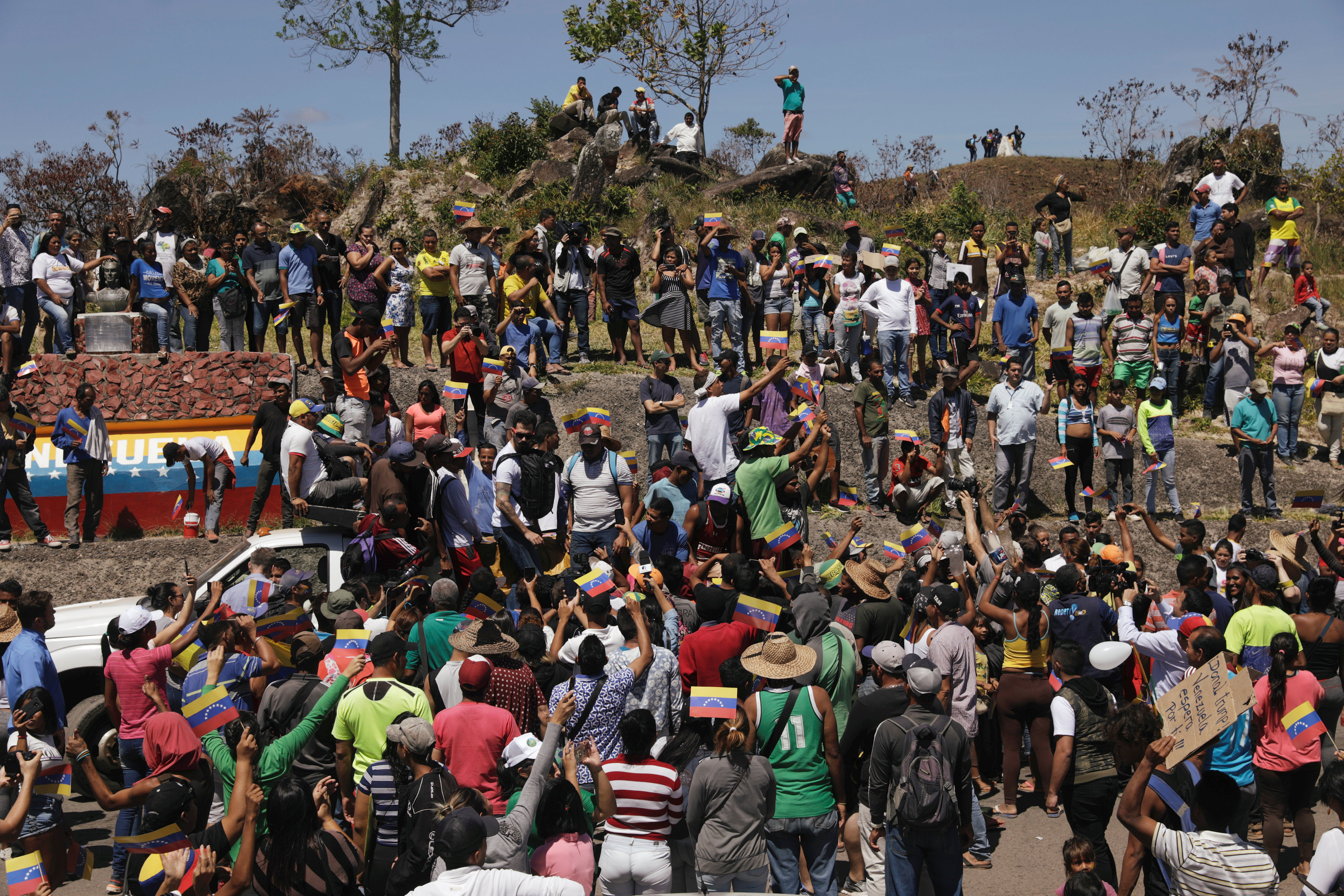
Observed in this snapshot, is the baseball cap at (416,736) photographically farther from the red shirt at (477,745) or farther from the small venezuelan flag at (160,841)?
the small venezuelan flag at (160,841)

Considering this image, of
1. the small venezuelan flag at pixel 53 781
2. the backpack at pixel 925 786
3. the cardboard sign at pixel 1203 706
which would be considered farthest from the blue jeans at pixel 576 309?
the cardboard sign at pixel 1203 706

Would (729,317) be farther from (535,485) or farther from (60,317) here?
(60,317)

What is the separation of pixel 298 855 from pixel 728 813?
203cm

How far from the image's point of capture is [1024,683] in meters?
7.39

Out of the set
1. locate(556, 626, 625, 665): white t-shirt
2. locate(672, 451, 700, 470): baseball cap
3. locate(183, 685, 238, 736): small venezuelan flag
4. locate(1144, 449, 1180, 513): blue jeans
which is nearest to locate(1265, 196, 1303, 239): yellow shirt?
locate(1144, 449, 1180, 513): blue jeans

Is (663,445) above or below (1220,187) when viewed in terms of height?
below

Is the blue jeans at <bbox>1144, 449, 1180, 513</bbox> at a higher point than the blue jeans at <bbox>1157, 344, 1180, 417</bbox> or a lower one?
lower

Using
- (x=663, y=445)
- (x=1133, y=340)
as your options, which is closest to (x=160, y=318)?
(x=663, y=445)

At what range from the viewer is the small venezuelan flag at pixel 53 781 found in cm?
587

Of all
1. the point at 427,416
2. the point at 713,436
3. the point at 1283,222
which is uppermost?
the point at 1283,222

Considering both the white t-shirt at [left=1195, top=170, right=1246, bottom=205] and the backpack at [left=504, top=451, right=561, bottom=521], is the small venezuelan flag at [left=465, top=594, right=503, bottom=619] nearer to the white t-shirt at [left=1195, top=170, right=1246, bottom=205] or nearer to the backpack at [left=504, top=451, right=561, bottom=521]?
the backpack at [left=504, top=451, right=561, bottom=521]

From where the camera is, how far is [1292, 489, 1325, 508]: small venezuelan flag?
11.1 meters

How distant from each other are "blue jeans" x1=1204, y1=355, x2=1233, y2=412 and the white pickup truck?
12.6 meters

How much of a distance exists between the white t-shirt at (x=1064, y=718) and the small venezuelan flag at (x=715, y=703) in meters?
2.08
